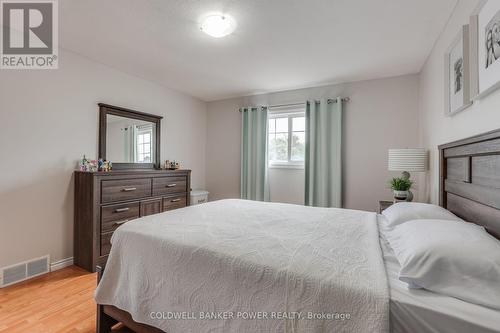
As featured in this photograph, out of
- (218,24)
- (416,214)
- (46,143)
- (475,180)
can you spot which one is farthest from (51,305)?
(475,180)

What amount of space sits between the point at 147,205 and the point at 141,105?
1.50 meters

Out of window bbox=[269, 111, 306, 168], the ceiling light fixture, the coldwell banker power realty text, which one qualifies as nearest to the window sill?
window bbox=[269, 111, 306, 168]

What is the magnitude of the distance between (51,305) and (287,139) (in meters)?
3.52

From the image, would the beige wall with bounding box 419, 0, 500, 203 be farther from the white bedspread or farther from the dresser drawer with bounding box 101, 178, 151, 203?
the dresser drawer with bounding box 101, 178, 151, 203

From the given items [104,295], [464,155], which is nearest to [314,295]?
[104,295]

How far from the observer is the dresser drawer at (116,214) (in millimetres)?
2658

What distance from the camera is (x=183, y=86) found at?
12.7 ft

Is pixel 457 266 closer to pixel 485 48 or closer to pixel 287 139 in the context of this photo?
pixel 485 48

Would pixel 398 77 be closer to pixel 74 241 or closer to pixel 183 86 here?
pixel 183 86

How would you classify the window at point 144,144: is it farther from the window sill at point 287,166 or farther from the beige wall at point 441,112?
the beige wall at point 441,112

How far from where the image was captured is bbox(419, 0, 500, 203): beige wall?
1.40 metres

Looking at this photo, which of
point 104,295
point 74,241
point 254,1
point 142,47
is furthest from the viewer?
point 74,241

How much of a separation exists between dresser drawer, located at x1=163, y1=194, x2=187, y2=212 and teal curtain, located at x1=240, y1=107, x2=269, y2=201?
3.48 feet

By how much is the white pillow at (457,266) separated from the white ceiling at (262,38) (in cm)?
177
